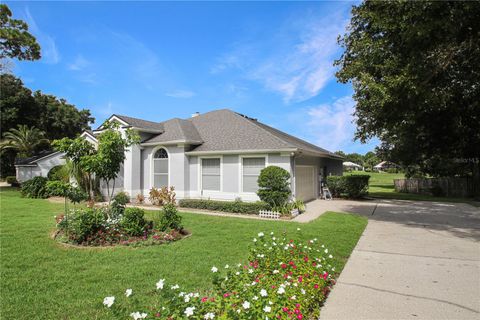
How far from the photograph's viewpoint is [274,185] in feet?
40.8

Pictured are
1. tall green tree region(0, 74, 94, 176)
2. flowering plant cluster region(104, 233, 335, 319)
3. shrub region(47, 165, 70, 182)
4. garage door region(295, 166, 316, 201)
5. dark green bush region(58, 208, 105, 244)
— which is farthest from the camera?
tall green tree region(0, 74, 94, 176)

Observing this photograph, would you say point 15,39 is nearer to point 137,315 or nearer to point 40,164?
point 40,164

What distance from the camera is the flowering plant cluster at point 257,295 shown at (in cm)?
265

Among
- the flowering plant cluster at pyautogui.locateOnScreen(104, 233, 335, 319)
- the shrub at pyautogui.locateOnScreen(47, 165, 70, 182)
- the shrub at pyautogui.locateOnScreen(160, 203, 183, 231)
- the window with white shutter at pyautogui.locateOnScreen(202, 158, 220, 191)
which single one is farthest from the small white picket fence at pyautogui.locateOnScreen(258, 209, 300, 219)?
the shrub at pyautogui.locateOnScreen(47, 165, 70, 182)

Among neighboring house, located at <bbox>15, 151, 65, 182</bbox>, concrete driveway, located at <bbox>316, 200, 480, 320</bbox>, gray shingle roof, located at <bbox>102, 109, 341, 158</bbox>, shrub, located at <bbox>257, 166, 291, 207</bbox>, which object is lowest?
concrete driveway, located at <bbox>316, 200, 480, 320</bbox>

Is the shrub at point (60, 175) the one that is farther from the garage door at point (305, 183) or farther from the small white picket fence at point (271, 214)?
the garage door at point (305, 183)

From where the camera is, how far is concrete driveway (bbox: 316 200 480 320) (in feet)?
12.6

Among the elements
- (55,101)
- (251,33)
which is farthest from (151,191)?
(55,101)

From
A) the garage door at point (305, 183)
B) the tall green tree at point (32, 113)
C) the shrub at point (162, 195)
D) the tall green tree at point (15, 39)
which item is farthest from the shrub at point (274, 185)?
the tall green tree at point (32, 113)

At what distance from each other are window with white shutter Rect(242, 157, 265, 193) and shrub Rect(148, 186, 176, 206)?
162 inches

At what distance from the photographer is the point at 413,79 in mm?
9023

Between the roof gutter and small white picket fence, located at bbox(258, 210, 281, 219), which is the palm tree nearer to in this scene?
the roof gutter

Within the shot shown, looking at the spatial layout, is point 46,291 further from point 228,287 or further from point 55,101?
point 55,101

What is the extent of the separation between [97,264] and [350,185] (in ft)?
55.2
